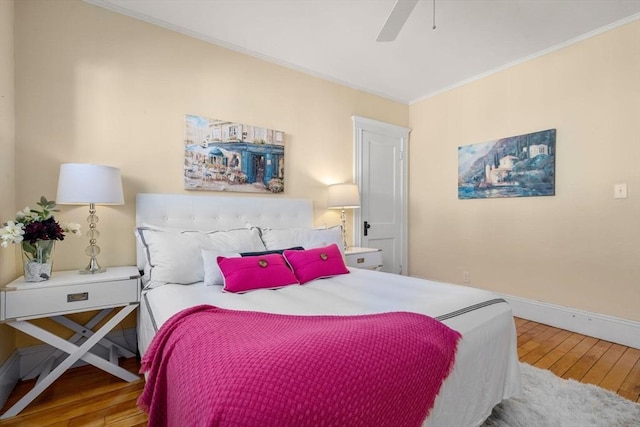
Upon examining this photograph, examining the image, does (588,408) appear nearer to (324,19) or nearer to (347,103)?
(324,19)

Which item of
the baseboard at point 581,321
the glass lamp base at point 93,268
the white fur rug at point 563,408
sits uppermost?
the glass lamp base at point 93,268

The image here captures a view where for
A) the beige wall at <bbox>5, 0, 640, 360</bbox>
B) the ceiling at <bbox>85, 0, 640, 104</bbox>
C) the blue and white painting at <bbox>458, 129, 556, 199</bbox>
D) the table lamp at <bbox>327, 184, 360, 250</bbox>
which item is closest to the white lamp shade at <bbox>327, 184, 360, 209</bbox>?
the table lamp at <bbox>327, 184, 360, 250</bbox>

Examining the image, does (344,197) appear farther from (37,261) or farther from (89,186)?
(37,261)

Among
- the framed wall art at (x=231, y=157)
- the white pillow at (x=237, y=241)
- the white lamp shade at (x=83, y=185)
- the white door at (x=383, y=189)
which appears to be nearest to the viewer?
the white lamp shade at (x=83, y=185)

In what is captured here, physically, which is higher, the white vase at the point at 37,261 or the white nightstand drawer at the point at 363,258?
the white vase at the point at 37,261

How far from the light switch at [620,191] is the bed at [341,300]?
6.05 feet

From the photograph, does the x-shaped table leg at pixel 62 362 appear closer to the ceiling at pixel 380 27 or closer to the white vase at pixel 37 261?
the white vase at pixel 37 261

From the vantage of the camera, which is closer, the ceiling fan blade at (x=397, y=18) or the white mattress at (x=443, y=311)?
the white mattress at (x=443, y=311)

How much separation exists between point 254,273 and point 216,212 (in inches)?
39.4

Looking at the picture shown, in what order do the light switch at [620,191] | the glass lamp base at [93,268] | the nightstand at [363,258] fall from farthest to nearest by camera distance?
1. the nightstand at [363,258]
2. the light switch at [620,191]
3. the glass lamp base at [93,268]

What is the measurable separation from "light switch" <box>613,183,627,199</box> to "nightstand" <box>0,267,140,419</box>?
379 centimetres

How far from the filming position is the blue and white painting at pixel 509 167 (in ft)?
9.78

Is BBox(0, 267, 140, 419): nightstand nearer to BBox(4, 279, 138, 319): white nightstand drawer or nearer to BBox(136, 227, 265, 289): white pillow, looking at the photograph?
BBox(4, 279, 138, 319): white nightstand drawer

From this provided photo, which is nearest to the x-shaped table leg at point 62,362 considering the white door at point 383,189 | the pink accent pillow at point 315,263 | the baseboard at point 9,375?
the baseboard at point 9,375
